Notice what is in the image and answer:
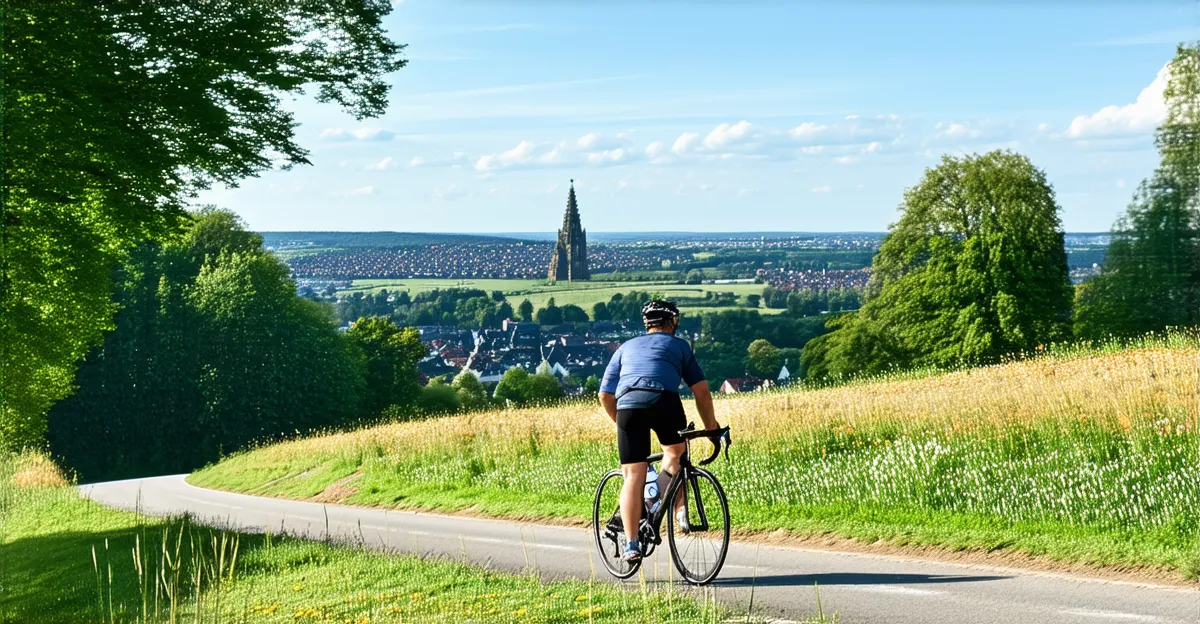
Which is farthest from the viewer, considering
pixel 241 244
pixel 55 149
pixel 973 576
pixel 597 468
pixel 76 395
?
pixel 241 244

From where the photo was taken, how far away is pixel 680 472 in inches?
376

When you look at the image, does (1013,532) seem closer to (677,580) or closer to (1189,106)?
(677,580)

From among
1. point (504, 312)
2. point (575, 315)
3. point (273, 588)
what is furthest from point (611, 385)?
point (504, 312)

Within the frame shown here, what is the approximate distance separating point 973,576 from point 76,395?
66.9m

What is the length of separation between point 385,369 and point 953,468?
2955 inches

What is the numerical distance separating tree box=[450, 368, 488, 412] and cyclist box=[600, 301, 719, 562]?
8222 cm

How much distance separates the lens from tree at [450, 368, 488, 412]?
312ft

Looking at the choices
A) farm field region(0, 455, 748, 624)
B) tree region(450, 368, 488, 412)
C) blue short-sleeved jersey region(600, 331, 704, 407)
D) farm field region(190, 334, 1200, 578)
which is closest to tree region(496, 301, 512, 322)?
tree region(450, 368, 488, 412)

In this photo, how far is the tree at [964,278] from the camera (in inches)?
2301

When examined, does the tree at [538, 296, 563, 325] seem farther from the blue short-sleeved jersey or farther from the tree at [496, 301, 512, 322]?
the blue short-sleeved jersey

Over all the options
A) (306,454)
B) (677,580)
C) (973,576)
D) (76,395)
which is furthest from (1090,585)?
(76,395)

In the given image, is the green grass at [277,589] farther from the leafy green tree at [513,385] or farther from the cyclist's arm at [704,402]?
the leafy green tree at [513,385]

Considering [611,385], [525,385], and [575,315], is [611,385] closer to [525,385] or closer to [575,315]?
[525,385]

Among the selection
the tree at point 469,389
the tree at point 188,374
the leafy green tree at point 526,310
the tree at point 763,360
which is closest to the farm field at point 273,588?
the tree at point 188,374
